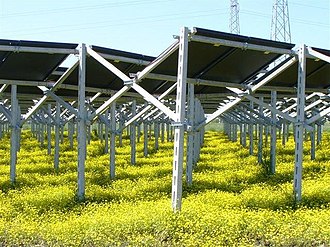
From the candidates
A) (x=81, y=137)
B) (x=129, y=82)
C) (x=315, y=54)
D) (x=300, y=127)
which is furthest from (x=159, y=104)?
(x=315, y=54)

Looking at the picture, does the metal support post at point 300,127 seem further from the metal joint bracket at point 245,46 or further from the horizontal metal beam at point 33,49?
the horizontal metal beam at point 33,49

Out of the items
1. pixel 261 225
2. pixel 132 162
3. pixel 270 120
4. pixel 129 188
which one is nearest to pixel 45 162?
pixel 132 162

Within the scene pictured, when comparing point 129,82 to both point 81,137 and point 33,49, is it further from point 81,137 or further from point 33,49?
point 33,49

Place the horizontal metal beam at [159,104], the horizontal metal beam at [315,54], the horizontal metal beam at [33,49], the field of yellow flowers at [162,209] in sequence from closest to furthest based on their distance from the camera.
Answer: the field of yellow flowers at [162,209] < the horizontal metal beam at [159,104] < the horizontal metal beam at [315,54] < the horizontal metal beam at [33,49]

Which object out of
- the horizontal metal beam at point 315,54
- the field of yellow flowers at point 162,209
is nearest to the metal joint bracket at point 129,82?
the field of yellow flowers at point 162,209

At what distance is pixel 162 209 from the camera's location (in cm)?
977

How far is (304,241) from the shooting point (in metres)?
7.98

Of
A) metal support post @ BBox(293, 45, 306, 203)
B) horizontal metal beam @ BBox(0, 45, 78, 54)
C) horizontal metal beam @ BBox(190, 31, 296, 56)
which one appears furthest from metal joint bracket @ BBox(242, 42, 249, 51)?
horizontal metal beam @ BBox(0, 45, 78, 54)

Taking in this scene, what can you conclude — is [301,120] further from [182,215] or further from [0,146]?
[0,146]

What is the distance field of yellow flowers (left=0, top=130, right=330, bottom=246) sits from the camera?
8.18 m

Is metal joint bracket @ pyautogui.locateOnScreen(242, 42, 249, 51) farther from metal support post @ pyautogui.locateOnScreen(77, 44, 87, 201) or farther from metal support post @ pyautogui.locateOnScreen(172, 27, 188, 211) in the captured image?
metal support post @ pyautogui.locateOnScreen(77, 44, 87, 201)

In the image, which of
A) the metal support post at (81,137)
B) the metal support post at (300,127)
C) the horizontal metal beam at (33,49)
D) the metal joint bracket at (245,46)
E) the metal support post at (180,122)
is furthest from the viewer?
the metal support post at (81,137)

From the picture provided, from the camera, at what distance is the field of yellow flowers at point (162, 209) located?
8180 millimetres

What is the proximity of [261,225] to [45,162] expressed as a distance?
14283mm
